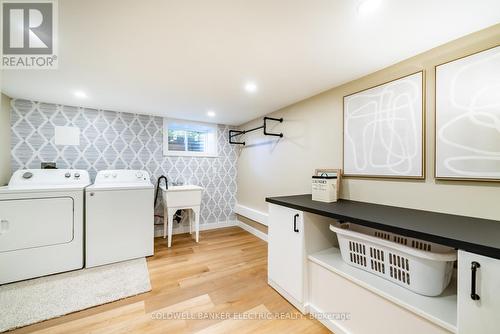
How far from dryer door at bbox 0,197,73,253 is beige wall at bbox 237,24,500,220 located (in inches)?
97.8

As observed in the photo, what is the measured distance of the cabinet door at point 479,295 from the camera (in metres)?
0.78

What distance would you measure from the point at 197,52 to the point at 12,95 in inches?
102

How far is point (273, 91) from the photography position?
2223mm

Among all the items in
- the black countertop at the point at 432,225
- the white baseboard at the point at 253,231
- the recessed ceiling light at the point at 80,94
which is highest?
the recessed ceiling light at the point at 80,94

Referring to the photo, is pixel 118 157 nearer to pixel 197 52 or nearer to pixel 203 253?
pixel 203 253

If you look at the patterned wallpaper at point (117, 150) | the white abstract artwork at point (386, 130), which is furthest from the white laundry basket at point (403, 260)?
the patterned wallpaper at point (117, 150)

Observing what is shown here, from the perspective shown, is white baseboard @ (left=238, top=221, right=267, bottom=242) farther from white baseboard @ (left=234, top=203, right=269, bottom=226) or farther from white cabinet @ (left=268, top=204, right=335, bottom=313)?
white cabinet @ (left=268, top=204, right=335, bottom=313)

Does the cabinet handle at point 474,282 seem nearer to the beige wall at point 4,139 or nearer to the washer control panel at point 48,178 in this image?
the washer control panel at point 48,178

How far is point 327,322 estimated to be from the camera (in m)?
1.47

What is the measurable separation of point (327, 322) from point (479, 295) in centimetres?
98

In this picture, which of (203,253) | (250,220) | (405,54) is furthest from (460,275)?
(250,220)

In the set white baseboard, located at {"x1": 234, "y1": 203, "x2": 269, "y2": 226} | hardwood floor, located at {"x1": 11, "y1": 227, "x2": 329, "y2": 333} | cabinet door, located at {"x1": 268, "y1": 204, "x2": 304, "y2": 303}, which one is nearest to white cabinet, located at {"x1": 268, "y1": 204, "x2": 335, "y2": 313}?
cabinet door, located at {"x1": 268, "y1": 204, "x2": 304, "y2": 303}

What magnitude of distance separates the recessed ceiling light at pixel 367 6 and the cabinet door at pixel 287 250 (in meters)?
1.34

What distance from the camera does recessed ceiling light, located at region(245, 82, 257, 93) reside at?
6.71 feet
